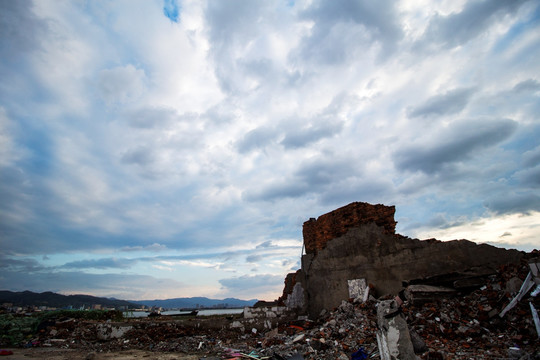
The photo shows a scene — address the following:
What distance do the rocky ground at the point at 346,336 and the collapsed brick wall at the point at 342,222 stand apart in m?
2.48

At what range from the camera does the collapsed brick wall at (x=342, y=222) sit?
880 centimetres

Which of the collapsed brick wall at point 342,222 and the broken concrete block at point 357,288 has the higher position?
the collapsed brick wall at point 342,222

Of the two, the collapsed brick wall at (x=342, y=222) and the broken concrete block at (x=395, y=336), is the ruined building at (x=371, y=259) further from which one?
the broken concrete block at (x=395, y=336)

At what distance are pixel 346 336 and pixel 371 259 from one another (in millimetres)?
2853

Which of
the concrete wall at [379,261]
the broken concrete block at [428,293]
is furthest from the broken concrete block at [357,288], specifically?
the broken concrete block at [428,293]

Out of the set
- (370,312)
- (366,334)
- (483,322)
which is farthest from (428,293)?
(366,334)

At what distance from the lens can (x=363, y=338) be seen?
252 inches

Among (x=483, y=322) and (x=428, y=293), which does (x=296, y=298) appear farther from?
(x=483, y=322)

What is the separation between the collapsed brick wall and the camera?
347 inches

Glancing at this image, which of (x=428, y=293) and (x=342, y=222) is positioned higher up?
(x=342, y=222)

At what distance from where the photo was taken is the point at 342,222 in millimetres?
10117

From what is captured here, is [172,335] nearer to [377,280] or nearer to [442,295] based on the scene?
[377,280]

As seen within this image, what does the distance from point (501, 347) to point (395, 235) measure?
3.78 m

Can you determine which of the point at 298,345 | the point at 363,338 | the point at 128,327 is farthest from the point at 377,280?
the point at 128,327
